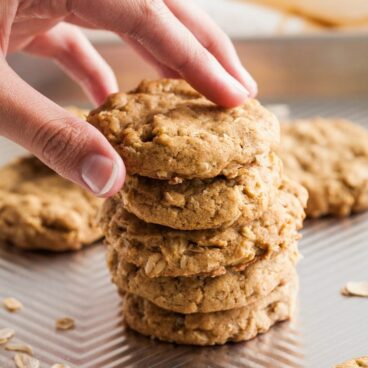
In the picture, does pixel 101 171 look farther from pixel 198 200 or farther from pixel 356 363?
pixel 356 363

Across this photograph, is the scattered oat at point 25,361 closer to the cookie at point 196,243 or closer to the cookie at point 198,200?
the cookie at point 196,243

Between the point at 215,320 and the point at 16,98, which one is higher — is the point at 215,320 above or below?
below

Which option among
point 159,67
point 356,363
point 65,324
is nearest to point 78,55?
point 159,67

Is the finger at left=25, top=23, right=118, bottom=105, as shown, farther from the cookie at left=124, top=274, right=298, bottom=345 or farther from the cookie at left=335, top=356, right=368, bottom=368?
the cookie at left=335, top=356, right=368, bottom=368

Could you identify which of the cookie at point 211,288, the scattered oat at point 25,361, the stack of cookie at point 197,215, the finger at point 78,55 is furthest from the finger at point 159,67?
the scattered oat at point 25,361

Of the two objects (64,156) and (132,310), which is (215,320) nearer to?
(132,310)

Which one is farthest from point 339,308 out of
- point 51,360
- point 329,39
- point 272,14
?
point 272,14
